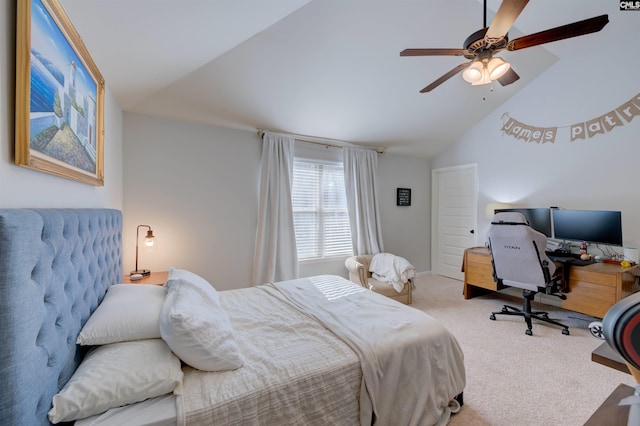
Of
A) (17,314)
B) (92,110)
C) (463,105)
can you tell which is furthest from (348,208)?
(17,314)

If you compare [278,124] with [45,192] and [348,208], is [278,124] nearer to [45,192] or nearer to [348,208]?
[348,208]

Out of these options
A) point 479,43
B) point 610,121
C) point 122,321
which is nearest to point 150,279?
point 122,321

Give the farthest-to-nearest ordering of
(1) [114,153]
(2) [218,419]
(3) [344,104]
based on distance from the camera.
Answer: (3) [344,104], (1) [114,153], (2) [218,419]

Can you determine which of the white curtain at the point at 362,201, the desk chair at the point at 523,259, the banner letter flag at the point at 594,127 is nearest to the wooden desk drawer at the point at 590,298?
the desk chair at the point at 523,259

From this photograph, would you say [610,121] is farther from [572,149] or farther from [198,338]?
[198,338]

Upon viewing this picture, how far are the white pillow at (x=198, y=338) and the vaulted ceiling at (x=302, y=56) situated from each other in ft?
5.15

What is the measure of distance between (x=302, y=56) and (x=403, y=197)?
3.09 m

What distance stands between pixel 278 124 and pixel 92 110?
6.75 feet

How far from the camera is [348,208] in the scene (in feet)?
13.7

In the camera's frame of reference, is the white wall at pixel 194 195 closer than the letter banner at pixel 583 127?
Yes

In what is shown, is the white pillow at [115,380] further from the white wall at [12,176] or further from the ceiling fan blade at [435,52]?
the ceiling fan blade at [435,52]

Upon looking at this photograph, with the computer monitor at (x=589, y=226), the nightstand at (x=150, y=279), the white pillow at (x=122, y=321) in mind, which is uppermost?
the computer monitor at (x=589, y=226)

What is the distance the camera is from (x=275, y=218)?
3.47 metres

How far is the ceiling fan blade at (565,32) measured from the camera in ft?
4.86
